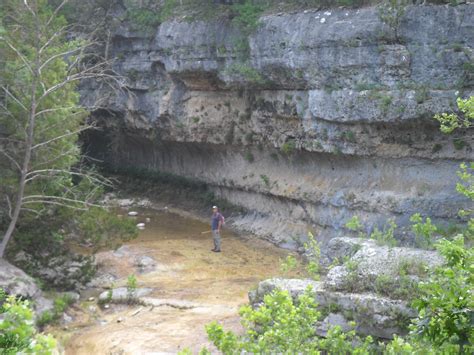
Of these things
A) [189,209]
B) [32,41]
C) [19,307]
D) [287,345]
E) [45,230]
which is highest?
[32,41]

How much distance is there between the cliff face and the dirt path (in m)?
2.12

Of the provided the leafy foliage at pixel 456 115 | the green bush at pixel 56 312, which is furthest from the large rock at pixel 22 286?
the leafy foliage at pixel 456 115

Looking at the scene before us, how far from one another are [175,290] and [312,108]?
7.53 meters

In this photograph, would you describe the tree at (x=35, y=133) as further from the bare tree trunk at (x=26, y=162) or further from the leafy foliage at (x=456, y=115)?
the leafy foliage at (x=456, y=115)

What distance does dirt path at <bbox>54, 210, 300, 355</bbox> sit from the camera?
1266 centimetres

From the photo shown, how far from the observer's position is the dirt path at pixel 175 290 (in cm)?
1266

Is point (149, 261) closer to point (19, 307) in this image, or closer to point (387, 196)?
point (387, 196)

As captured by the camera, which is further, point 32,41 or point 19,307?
point 32,41

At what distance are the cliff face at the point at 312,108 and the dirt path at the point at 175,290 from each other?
2.12 metres

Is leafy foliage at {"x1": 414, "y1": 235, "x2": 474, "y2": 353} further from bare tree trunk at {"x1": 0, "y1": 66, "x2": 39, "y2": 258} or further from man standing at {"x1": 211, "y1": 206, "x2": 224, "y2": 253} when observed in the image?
man standing at {"x1": 211, "y1": 206, "x2": 224, "y2": 253}

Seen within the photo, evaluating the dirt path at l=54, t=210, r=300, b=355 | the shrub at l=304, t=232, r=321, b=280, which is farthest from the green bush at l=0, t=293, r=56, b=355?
the dirt path at l=54, t=210, r=300, b=355

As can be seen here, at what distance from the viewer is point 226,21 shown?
23703mm

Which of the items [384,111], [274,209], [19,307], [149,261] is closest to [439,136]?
[384,111]

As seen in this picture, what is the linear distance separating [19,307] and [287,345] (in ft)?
11.5
